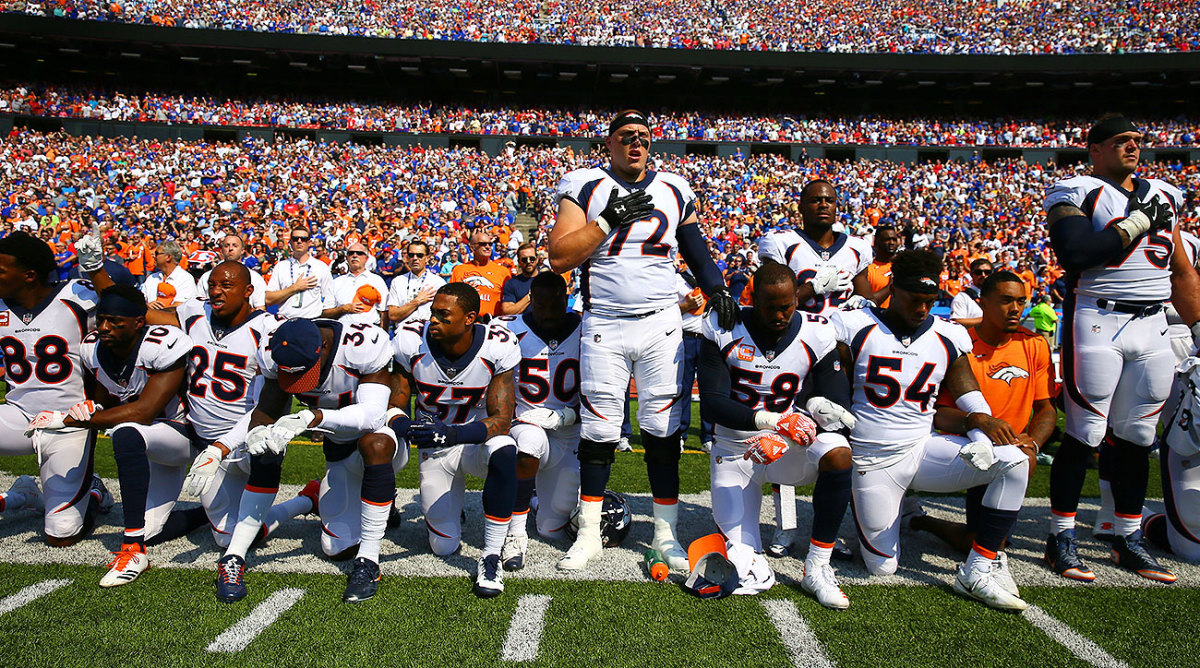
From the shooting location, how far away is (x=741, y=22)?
109ft

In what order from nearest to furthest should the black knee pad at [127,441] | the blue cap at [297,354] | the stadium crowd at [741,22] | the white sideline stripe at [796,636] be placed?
1. the white sideline stripe at [796,636]
2. the blue cap at [297,354]
3. the black knee pad at [127,441]
4. the stadium crowd at [741,22]

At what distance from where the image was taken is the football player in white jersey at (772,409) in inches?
135

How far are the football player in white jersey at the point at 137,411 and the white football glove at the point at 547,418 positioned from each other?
189 cm

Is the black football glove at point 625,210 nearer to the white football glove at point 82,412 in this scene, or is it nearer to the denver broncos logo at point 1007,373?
the denver broncos logo at point 1007,373

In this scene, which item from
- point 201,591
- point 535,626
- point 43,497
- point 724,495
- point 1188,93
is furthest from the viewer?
point 1188,93

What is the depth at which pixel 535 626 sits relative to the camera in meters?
3.08

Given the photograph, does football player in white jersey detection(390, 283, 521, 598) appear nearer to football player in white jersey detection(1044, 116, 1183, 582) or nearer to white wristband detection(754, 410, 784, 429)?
white wristband detection(754, 410, 784, 429)

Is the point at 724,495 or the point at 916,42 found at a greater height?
the point at 916,42

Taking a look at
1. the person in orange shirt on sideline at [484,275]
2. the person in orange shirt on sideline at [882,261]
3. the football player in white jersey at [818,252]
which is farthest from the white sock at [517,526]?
the person in orange shirt on sideline at [484,275]

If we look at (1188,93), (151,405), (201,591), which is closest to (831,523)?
(201,591)

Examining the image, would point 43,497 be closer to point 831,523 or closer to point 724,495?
point 724,495

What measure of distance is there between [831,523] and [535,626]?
147cm

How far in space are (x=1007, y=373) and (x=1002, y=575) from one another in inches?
45.1

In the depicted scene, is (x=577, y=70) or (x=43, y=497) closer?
(x=43, y=497)
